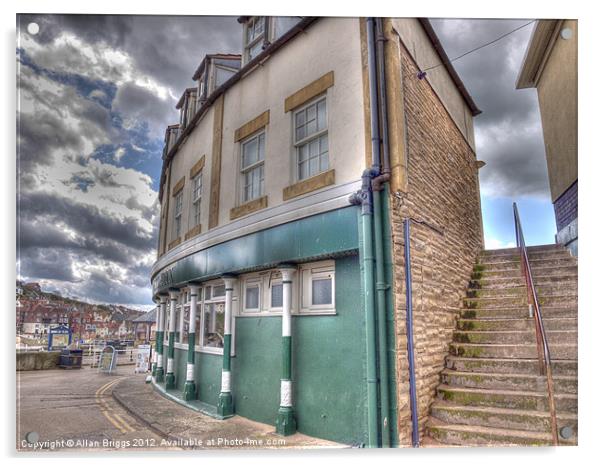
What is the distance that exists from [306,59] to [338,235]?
7.43 ft

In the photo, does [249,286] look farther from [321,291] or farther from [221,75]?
[221,75]

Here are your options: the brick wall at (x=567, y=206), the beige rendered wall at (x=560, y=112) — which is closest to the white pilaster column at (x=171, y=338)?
the brick wall at (x=567, y=206)

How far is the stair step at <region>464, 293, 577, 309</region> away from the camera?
479 cm

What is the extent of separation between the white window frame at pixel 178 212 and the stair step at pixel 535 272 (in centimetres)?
452

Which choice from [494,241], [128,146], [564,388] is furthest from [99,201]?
[564,388]

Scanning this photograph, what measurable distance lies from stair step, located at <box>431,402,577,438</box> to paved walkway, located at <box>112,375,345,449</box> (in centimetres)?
112

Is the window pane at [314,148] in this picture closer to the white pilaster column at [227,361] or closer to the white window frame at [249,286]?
the white window frame at [249,286]

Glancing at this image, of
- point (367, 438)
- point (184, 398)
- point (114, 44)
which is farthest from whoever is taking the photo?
point (184, 398)

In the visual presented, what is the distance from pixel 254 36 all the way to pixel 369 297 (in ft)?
11.1

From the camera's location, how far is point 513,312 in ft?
16.5

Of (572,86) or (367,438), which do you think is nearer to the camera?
(367,438)

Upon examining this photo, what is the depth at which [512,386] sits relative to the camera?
4.04 meters

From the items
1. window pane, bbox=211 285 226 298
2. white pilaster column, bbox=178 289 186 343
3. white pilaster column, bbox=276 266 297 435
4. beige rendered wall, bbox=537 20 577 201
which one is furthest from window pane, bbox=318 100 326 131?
white pilaster column, bbox=178 289 186 343

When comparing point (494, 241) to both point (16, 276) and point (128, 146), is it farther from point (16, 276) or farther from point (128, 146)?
point (16, 276)
